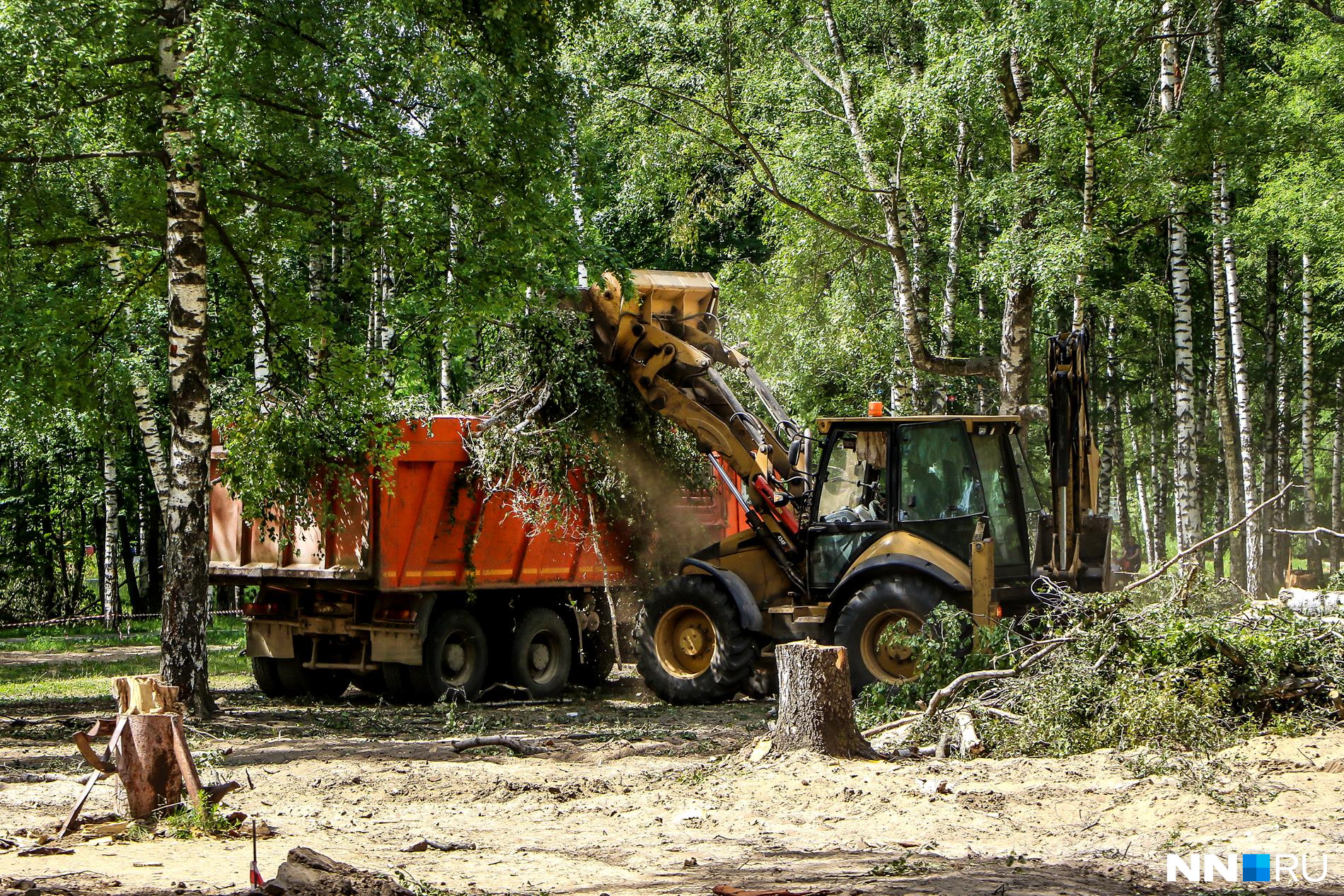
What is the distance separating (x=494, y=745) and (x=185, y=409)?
4.07 m

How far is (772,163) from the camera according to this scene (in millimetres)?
22922

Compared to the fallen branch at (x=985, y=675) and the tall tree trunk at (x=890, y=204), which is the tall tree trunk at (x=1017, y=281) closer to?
the tall tree trunk at (x=890, y=204)

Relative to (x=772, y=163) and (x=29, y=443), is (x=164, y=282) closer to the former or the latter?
(x=29, y=443)

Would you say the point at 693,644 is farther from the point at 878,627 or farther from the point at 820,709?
the point at 820,709

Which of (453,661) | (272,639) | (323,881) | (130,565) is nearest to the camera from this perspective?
(323,881)

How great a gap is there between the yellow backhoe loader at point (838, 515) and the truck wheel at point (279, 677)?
384 centimetres

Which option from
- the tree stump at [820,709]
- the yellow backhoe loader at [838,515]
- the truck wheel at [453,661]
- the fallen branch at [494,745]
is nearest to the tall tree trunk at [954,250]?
the yellow backhoe loader at [838,515]

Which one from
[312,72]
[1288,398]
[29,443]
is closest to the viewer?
[312,72]

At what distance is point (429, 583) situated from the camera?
41.9ft

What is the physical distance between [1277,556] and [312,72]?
24391mm

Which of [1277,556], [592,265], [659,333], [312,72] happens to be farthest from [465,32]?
[1277,556]

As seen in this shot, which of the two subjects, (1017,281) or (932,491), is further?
(1017,281)

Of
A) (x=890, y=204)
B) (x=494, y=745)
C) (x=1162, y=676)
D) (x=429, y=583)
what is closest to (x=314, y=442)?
(x=429, y=583)

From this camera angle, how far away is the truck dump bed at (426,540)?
40.8 feet
